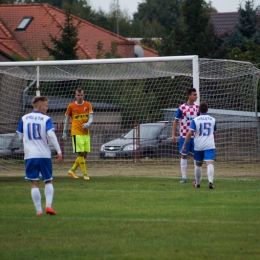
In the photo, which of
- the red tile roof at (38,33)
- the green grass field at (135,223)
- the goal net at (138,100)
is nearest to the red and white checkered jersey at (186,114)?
the green grass field at (135,223)

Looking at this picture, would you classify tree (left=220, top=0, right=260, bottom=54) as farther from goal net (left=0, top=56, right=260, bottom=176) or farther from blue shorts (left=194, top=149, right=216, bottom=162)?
blue shorts (left=194, top=149, right=216, bottom=162)

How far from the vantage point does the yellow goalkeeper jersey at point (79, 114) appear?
55.8 ft

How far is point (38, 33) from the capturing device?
5334 centimetres

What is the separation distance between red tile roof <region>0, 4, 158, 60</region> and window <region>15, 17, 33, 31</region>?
20cm

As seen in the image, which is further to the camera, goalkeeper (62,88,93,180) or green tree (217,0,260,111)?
green tree (217,0,260,111)

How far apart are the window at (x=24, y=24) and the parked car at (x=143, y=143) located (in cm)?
3201

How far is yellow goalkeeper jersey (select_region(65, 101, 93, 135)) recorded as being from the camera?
17.0 m

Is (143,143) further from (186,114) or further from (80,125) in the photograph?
(186,114)

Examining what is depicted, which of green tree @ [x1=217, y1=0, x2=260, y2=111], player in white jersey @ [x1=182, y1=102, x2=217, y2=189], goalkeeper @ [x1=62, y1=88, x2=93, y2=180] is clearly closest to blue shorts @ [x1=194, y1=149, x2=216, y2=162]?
player in white jersey @ [x1=182, y1=102, x2=217, y2=189]

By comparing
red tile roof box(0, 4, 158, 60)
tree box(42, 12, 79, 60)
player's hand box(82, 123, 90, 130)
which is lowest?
player's hand box(82, 123, 90, 130)

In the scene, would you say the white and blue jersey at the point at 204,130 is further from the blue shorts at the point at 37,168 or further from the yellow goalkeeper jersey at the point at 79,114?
the blue shorts at the point at 37,168

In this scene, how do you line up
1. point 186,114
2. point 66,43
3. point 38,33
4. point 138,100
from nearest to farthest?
point 186,114, point 138,100, point 66,43, point 38,33

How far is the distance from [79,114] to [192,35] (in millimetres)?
24255

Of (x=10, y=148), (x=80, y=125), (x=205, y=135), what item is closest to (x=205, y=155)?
(x=205, y=135)
